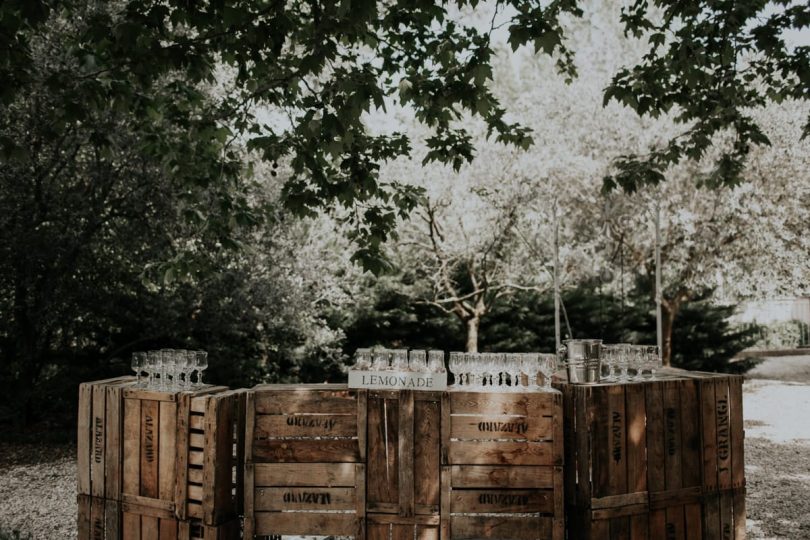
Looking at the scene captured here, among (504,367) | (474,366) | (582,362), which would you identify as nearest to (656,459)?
(582,362)

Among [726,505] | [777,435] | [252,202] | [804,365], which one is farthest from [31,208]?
[804,365]

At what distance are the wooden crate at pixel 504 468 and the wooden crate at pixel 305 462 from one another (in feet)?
1.51

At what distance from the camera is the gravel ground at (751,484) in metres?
5.57

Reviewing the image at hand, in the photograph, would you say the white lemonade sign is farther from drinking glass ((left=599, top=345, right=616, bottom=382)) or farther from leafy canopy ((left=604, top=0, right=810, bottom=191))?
leafy canopy ((left=604, top=0, right=810, bottom=191))

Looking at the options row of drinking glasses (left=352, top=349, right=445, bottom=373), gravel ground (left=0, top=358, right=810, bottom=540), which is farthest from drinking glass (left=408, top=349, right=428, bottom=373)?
gravel ground (left=0, top=358, right=810, bottom=540)

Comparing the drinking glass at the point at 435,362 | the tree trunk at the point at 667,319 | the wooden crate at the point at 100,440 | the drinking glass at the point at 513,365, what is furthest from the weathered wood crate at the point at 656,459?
the tree trunk at the point at 667,319

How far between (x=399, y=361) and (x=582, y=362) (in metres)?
0.95

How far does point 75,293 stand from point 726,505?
7.92m

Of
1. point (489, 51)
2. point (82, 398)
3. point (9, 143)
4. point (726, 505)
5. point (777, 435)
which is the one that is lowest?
point (777, 435)

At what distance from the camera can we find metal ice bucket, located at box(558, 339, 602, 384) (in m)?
3.54

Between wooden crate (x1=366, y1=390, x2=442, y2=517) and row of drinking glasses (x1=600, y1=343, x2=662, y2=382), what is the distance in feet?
3.12

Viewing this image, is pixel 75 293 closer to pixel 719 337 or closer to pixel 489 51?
pixel 489 51

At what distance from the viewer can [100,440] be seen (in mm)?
3672

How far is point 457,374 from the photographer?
3.61 meters
